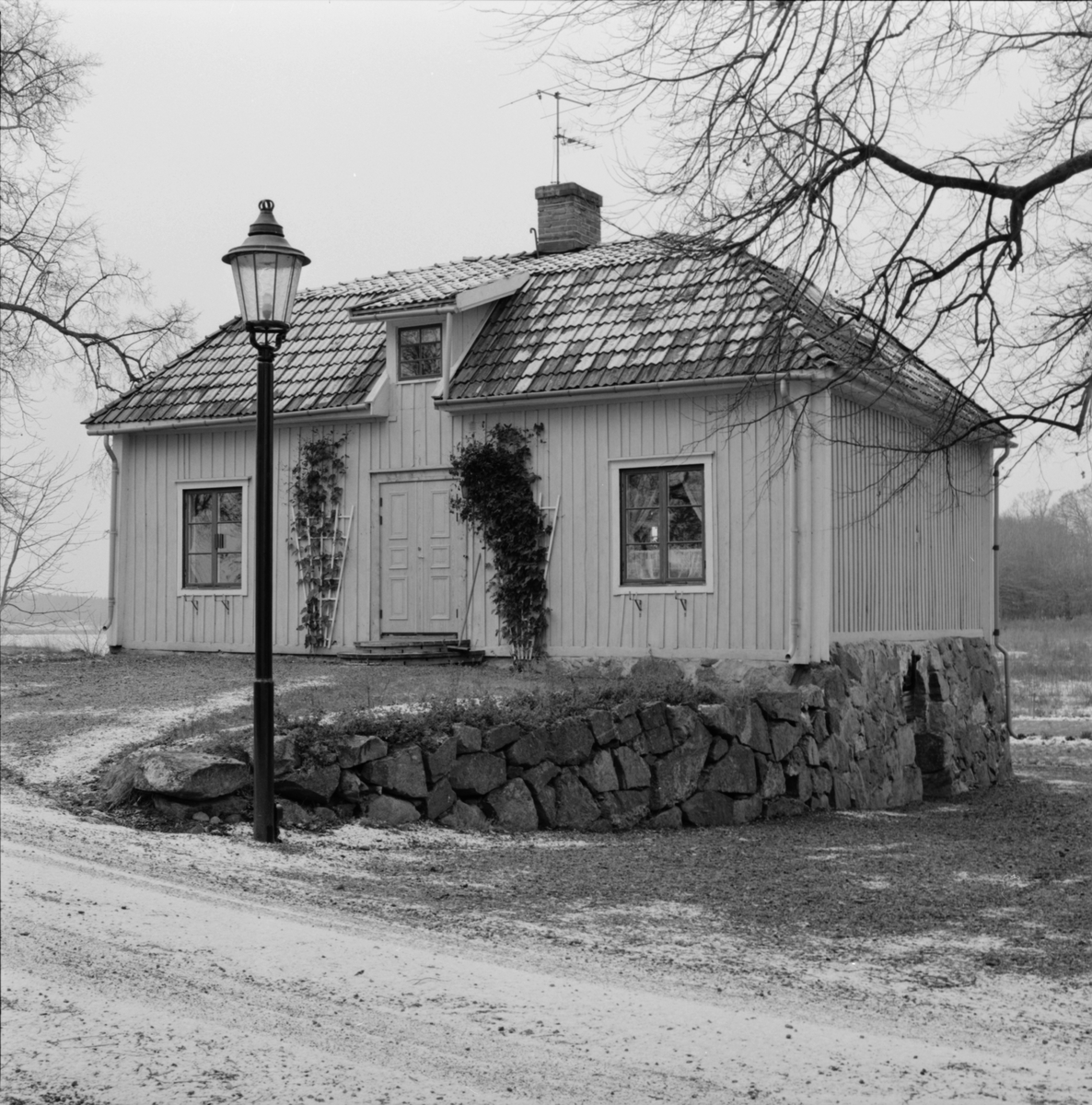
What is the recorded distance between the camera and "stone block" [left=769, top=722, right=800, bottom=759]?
1428cm

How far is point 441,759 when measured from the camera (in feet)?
36.6

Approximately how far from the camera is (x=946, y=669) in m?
18.8

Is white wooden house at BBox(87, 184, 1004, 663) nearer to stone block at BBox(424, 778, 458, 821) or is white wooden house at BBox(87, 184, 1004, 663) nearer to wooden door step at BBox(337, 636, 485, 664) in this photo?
wooden door step at BBox(337, 636, 485, 664)

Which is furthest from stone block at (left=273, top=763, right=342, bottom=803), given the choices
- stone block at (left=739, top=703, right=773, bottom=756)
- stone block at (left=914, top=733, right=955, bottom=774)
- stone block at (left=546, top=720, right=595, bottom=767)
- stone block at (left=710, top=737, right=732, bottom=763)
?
stone block at (left=914, top=733, right=955, bottom=774)

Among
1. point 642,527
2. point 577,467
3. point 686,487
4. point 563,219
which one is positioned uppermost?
point 563,219

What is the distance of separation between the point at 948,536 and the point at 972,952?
12.6 metres

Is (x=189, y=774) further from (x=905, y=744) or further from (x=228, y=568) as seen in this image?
(x=905, y=744)

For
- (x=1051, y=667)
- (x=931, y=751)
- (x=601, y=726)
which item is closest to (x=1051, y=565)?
(x=1051, y=667)

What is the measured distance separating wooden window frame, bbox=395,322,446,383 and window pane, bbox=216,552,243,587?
3.18 metres

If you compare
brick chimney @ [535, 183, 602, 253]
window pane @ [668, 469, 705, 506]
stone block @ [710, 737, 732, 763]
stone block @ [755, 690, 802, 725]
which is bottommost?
stone block @ [710, 737, 732, 763]

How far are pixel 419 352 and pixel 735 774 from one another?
675 cm

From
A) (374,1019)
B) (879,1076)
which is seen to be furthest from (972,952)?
(374,1019)

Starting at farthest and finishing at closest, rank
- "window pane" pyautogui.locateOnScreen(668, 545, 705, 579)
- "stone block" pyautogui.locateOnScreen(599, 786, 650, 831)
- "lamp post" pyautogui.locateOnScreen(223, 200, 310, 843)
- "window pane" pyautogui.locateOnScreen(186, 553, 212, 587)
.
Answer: "window pane" pyautogui.locateOnScreen(186, 553, 212, 587), "window pane" pyautogui.locateOnScreen(668, 545, 705, 579), "stone block" pyautogui.locateOnScreen(599, 786, 650, 831), "lamp post" pyautogui.locateOnScreen(223, 200, 310, 843)

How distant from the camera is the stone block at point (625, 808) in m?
12.4
